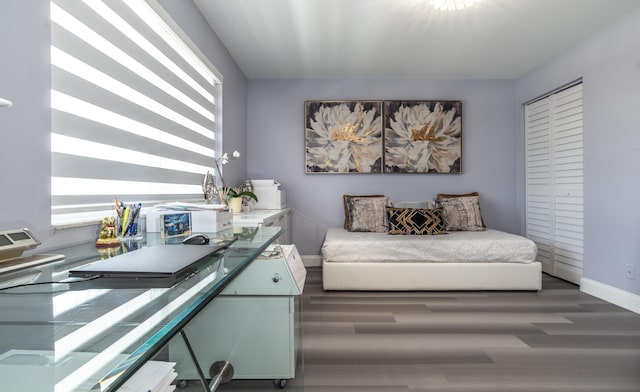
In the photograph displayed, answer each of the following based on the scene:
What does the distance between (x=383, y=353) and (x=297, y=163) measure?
2.97m

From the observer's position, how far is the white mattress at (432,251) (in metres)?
3.51

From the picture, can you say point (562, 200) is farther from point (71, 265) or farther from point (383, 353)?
point (71, 265)

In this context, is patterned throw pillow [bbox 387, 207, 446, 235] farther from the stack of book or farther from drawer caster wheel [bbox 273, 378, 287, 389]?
the stack of book

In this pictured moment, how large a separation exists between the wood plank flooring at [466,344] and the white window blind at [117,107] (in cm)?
117

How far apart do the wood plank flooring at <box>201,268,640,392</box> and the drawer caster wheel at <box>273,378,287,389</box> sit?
3 centimetres

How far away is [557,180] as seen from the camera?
395 cm

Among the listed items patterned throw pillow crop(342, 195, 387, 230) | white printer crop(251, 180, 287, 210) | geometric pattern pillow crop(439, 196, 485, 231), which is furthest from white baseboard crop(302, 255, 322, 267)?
geometric pattern pillow crop(439, 196, 485, 231)

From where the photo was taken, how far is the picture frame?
65.9 inches

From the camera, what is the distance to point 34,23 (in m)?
1.29

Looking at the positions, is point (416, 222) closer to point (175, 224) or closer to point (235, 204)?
point (235, 204)

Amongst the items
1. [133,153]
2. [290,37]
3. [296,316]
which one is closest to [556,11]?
[290,37]

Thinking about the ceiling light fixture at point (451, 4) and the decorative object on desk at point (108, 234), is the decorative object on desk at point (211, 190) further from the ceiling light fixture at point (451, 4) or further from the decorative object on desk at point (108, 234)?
the ceiling light fixture at point (451, 4)

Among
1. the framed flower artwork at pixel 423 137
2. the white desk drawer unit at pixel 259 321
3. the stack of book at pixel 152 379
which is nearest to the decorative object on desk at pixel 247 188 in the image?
the framed flower artwork at pixel 423 137

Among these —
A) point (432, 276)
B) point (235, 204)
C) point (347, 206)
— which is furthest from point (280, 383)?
point (347, 206)
